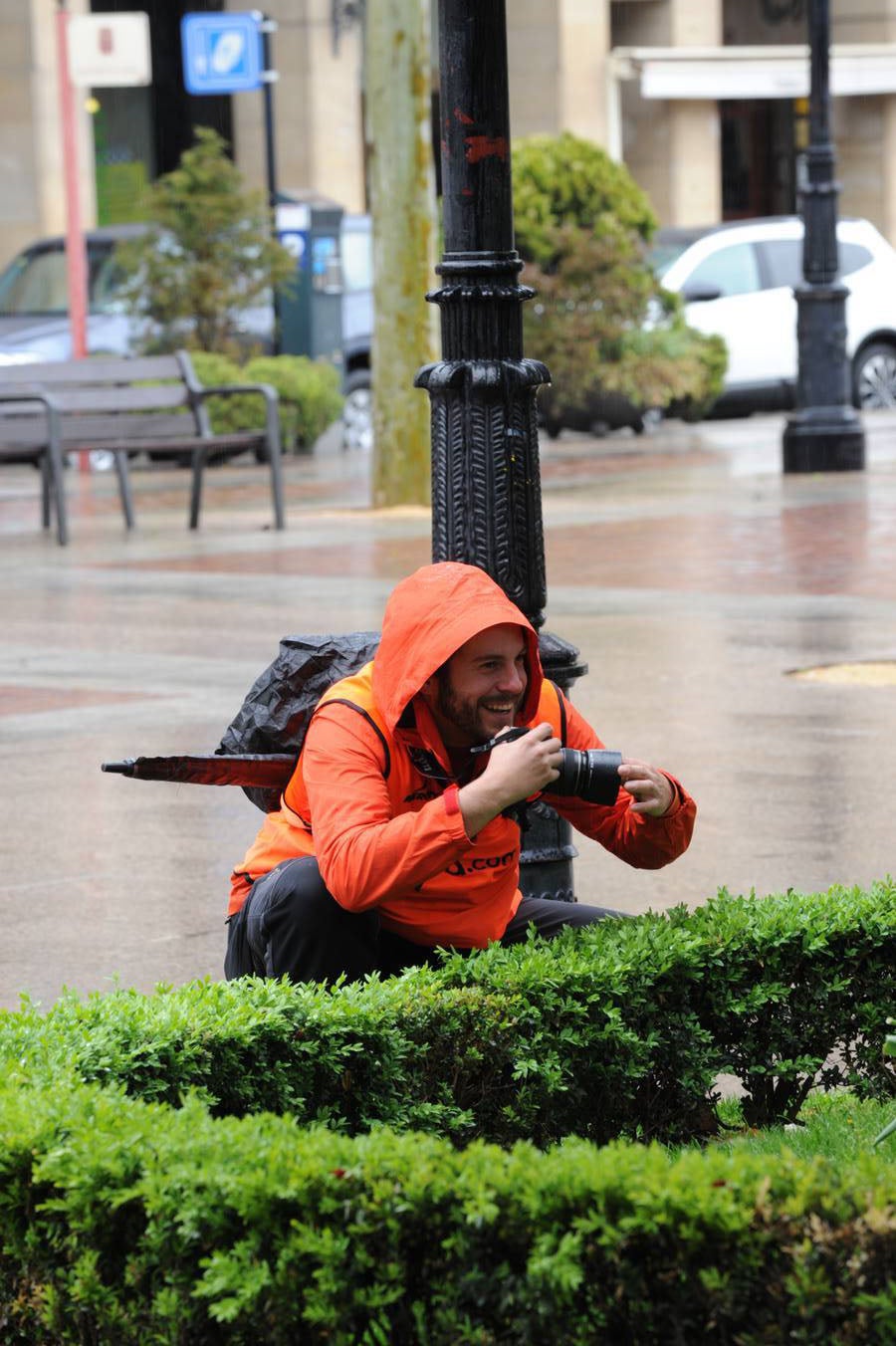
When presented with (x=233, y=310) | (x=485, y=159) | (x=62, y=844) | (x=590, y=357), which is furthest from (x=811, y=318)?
(x=485, y=159)

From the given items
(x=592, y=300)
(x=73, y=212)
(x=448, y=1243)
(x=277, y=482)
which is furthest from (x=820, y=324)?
(x=448, y=1243)

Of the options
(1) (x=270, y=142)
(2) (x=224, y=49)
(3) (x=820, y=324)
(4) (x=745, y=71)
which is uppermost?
(4) (x=745, y=71)

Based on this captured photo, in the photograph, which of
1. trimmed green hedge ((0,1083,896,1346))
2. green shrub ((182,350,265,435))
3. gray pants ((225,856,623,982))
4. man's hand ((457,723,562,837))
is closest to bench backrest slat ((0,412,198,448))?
green shrub ((182,350,265,435))

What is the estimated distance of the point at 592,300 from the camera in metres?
23.0

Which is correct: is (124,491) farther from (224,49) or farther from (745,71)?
(745,71)

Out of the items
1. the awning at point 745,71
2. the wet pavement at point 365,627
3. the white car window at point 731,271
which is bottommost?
the wet pavement at point 365,627

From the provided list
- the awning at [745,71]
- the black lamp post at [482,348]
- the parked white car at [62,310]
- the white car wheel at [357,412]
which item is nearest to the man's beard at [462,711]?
the black lamp post at [482,348]

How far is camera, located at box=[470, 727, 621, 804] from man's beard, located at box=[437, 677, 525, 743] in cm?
3

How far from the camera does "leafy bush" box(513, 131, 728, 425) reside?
2292 cm

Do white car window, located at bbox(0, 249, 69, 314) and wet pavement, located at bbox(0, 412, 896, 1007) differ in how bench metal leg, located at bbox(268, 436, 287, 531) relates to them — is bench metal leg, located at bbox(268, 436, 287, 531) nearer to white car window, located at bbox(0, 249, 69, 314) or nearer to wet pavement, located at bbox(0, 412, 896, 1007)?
wet pavement, located at bbox(0, 412, 896, 1007)

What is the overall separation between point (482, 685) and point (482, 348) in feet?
3.39

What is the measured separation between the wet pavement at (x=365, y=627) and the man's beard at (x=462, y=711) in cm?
148

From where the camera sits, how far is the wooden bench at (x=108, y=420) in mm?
15578

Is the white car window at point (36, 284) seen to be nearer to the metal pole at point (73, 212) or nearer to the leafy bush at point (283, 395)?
the metal pole at point (73, 212)
